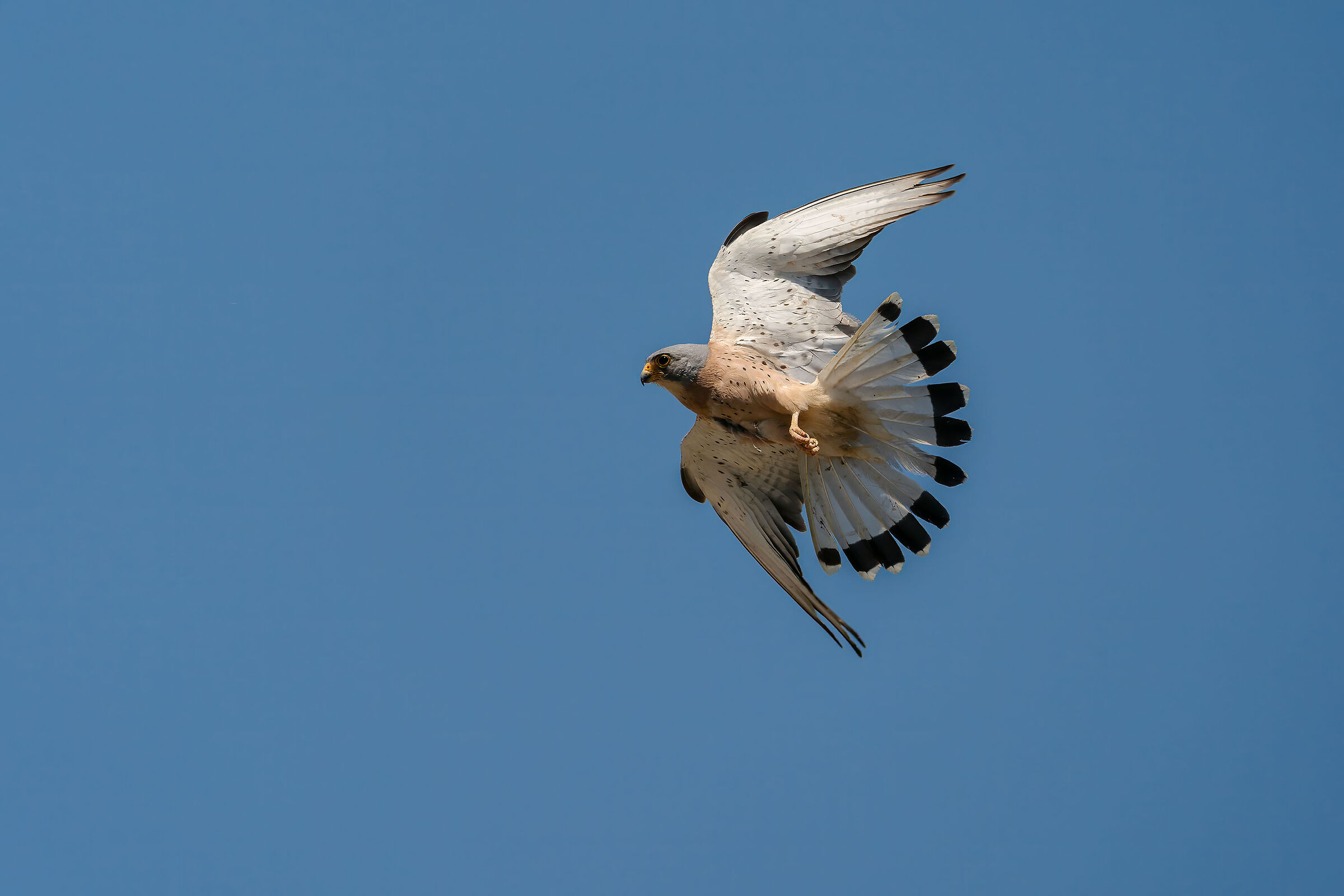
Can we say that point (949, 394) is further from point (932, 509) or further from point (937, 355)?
point (932, 509)

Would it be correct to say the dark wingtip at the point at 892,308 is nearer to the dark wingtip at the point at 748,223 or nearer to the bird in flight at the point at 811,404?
the bird in flight at the point at 811,404

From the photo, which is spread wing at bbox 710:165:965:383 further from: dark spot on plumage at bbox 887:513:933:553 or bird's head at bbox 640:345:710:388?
dark spot on plumage at bbox 887:513:933:553

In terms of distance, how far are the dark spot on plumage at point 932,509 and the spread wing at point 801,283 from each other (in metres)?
0.73

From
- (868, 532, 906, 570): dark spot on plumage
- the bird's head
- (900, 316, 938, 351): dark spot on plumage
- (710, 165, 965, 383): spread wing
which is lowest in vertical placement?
(868, 532, 906, 570): dark spot on plumage

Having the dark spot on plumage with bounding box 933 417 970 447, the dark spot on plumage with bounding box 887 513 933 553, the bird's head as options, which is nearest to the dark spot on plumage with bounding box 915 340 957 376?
the dark spot on plumage with bounding box 933 417 970 447

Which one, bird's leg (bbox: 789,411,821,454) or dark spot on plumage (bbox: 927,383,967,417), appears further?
bird's leg (bbox: 789,411,821,454)

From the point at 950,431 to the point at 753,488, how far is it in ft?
3.68

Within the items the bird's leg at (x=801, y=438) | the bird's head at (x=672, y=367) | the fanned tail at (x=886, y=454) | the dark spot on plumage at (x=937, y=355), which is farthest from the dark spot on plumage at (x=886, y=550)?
the bird's head at (x=672, y=367)

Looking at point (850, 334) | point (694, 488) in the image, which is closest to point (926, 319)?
point (850, 334)

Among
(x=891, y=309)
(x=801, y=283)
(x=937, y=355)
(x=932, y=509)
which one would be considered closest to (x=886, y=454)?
(x=932, y=509)

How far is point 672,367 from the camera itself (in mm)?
4656

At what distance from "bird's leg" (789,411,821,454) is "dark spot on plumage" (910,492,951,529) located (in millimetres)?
565

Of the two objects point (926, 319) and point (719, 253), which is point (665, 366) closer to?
point (719, 253)

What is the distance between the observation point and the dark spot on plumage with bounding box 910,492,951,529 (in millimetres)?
4754
